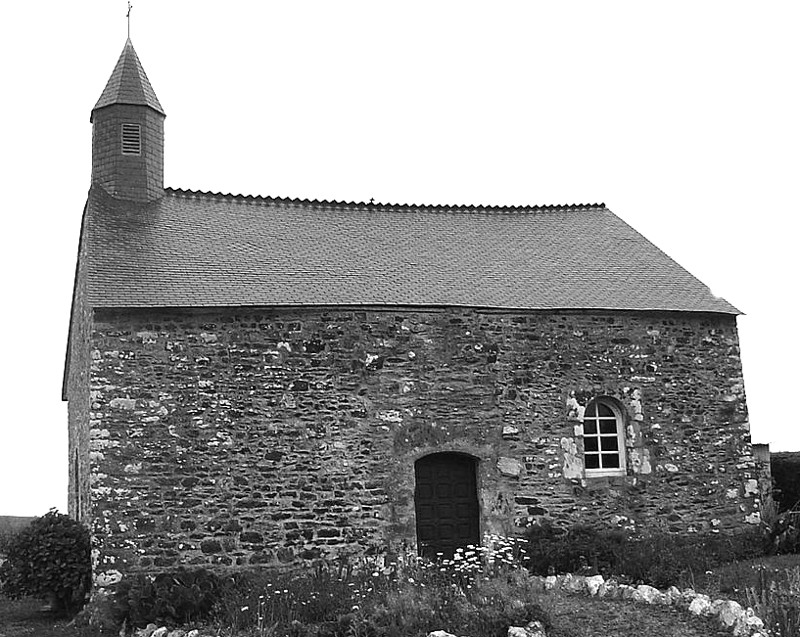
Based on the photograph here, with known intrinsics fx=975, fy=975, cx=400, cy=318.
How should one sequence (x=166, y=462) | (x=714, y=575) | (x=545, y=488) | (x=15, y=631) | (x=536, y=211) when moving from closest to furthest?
(x=714, y=575) → (x=15, y=631) → (x=166, y=462) → (x=545, y=488) → (x=536, y=211)

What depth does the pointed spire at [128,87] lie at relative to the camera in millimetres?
17234

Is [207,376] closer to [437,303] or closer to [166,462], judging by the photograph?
[166,462]

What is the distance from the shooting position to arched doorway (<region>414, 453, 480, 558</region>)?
47.4 feet

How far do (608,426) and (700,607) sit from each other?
20.3 ft

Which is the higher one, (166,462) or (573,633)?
(166,462)

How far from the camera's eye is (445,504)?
1459 centimetres

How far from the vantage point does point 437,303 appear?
1486cm

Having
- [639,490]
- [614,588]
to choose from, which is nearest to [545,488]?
[639,490]

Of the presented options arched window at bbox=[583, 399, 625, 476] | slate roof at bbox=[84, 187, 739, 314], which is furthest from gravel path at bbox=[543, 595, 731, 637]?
slate roof at bbox=[84, 187, 739, 314]

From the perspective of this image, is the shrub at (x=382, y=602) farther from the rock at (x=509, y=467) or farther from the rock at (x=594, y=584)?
Answer: the rock at (x=509, y=467)

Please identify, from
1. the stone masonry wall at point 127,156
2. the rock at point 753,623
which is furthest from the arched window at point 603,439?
the stone masonry wall at point 127,156

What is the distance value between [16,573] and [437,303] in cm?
708

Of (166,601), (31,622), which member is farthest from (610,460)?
(31,622)

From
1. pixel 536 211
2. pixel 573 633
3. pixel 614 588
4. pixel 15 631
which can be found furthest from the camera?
pixel 536 211
